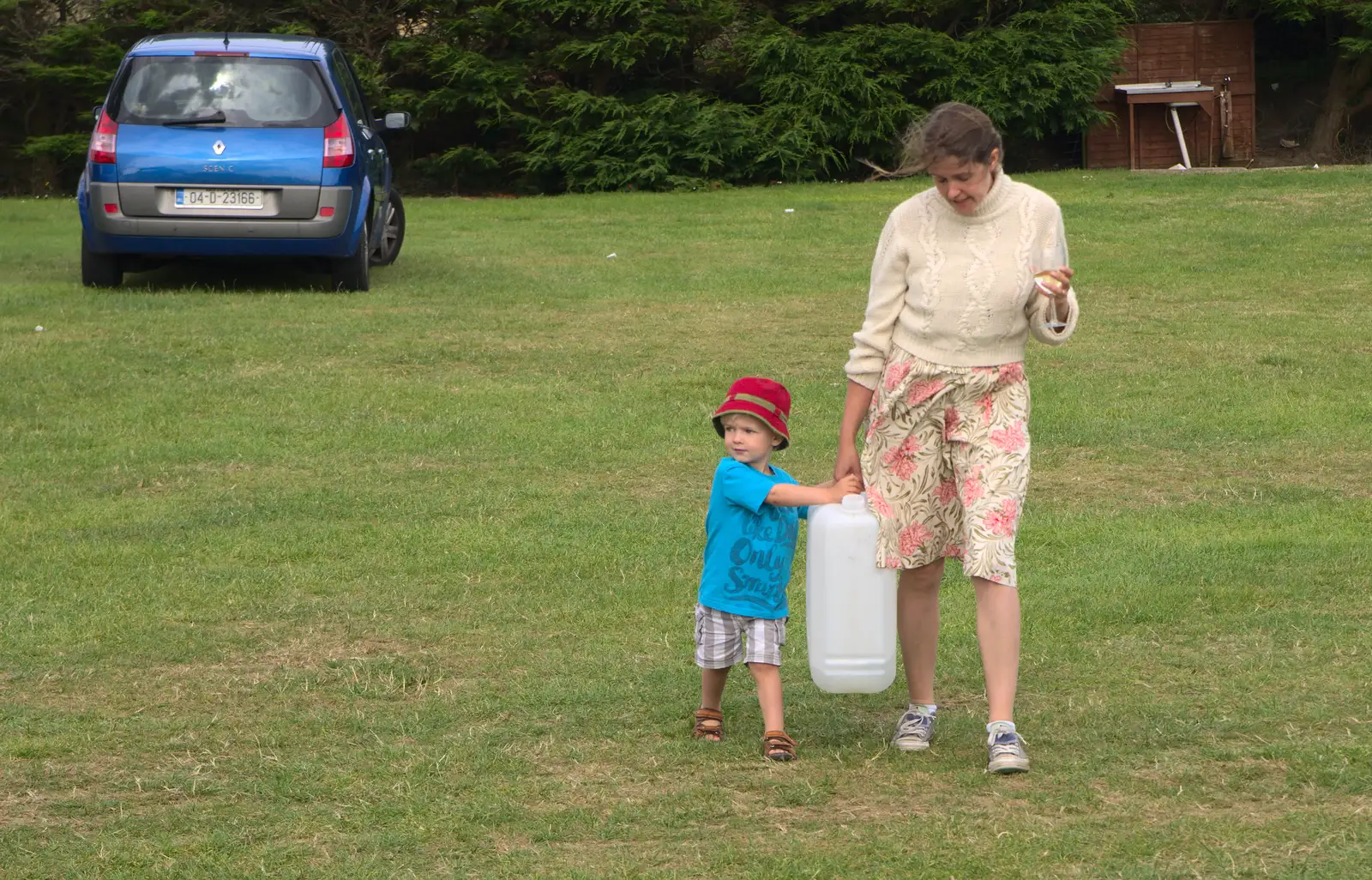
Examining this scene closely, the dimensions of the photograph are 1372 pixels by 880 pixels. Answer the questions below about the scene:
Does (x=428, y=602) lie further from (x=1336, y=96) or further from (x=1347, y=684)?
(x=1336, y=96)

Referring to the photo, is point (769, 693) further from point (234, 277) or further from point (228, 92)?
point (234, 277)

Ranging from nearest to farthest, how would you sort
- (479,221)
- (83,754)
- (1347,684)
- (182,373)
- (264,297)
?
1. (83,754)
2. (1347,684)
3. (182,373)
4. (264,297)
5. (479,221)

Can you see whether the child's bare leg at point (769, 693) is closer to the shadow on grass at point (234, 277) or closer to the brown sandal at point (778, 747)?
the brown sandal at point (778, 747)

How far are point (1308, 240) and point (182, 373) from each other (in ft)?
31.5

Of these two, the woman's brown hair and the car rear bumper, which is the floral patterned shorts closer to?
the woman's brown hair

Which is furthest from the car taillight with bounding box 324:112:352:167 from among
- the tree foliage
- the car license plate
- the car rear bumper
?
the tree foliage

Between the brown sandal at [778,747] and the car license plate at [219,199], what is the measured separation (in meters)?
9.01

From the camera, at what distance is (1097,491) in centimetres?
769

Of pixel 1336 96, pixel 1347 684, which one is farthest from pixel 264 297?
pixel 1336 96

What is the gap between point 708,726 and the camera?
483 centimetres

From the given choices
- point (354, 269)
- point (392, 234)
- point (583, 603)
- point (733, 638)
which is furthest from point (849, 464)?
point (392, 234)

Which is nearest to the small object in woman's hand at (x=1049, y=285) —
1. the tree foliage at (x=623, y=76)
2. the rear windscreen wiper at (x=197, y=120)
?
the rear windscreen wiper at (x=197, y=120)

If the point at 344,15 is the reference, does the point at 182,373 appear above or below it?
below

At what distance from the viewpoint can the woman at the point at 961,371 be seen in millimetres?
4508
